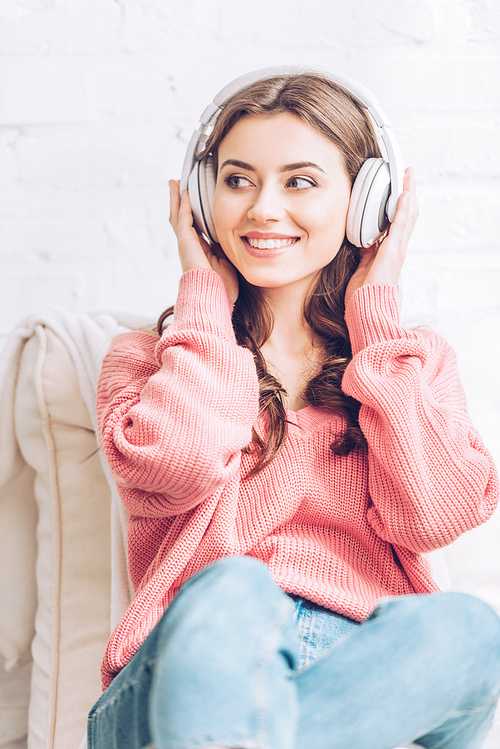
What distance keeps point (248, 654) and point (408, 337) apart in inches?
22.9

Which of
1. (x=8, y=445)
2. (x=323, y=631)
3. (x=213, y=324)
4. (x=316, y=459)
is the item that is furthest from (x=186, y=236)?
(x=323, y=631)

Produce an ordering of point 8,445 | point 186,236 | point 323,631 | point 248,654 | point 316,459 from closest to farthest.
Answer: point 248,654
point 323,631
point 316,459
point 186,236
point 8,445

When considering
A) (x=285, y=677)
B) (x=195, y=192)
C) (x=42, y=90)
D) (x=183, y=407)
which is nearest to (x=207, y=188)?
(x=195, y=192)

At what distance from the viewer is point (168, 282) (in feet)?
5.44

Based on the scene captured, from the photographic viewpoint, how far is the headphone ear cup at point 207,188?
1.18 meters

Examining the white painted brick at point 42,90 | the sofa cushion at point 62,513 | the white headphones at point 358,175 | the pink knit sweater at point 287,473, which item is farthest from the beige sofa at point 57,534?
the white painted brick at point 42,90

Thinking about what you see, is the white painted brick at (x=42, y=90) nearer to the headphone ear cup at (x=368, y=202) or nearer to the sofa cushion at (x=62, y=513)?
the sofa cushion at (x=62, y=513)

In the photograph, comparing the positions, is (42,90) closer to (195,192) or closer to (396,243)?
(195,192)

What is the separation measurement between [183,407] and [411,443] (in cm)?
31

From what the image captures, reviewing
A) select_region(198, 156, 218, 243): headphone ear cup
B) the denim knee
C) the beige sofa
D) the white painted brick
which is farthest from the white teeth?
the white painted brick

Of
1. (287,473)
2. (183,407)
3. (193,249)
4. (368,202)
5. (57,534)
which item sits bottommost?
(57,534)

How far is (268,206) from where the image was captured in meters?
1.08

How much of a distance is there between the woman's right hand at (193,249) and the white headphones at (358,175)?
0.02 m

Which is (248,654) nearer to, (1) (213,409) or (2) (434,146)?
(1) (213,409)
